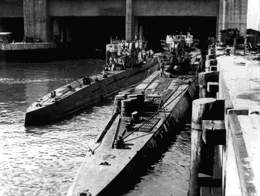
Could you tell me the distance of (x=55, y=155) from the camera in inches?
1022

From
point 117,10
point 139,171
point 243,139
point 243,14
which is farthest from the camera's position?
point 117,10

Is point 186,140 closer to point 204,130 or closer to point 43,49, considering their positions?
point 204,130

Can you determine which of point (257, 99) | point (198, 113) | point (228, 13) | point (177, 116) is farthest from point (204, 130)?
point (228, 13)

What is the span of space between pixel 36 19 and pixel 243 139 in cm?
7157

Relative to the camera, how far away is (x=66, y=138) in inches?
1172

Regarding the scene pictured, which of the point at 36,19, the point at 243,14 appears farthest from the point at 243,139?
the point at 36,19

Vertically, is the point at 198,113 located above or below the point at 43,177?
above

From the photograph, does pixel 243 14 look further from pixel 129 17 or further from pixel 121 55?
pixel 121 55

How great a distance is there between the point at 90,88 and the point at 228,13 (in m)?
36.3

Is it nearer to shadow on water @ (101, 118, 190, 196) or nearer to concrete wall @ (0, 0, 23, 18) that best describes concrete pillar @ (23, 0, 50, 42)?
concrete wall @ (0, 0, 23, 18)

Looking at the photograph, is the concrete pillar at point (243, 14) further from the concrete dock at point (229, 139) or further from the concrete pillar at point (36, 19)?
the concrete dock at point (229, 139)

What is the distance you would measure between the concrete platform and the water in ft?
19.2

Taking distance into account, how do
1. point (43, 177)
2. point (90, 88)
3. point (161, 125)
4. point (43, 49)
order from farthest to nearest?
point (43, 49), point (90, 88), point (161, 125), point (43, 177)

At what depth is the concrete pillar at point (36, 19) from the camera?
77.6 m
